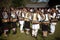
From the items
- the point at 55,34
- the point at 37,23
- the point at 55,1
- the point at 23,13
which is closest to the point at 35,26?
the point at 37,23

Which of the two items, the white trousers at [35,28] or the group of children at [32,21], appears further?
the group of children at [32,21]

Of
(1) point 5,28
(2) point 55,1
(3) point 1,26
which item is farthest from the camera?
(2) point 55,1

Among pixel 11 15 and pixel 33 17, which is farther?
pixel 11 15

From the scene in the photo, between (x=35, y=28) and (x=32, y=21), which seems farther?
(x=32, y=21)

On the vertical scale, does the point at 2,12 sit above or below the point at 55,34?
above

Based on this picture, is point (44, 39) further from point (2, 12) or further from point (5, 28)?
point (2, 12)

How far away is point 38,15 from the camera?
35.0 ft

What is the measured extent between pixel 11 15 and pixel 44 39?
11.2 feet

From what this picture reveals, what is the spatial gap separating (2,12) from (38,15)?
3.09 metres

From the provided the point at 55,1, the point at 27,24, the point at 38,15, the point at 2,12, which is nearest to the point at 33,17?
the point at 38,15

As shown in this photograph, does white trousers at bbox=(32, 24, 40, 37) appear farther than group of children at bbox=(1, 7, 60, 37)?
No

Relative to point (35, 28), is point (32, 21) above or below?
above

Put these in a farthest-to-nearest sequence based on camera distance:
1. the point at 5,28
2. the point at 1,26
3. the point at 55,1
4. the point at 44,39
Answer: the point at 55,1 → the point at 1,26 → the point at 5,28 → the point at 44,39

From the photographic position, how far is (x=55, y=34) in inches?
446
